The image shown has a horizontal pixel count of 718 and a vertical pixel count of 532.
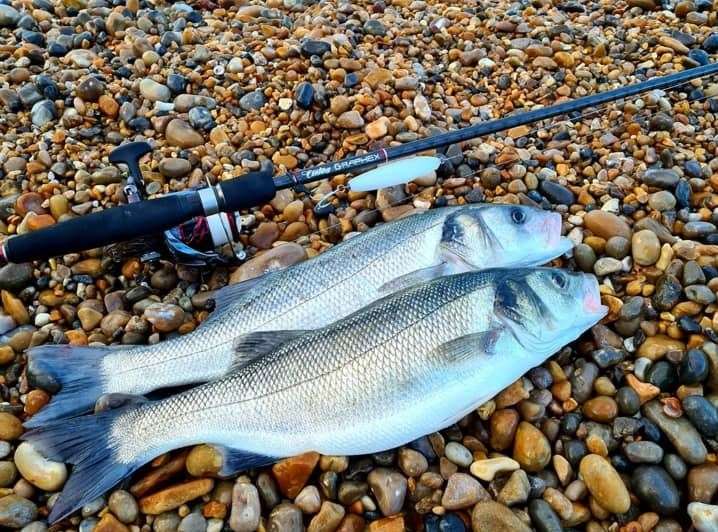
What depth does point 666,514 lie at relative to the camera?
2.70 metres

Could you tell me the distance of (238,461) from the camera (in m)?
2.81

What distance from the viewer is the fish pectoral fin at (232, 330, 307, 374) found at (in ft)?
9.89

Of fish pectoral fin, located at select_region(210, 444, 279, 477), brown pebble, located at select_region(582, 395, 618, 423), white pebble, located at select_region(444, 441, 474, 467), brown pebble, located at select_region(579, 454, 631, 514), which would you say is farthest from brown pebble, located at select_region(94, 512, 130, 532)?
brown pebble, located at select_region(582, 395, 618, 423)

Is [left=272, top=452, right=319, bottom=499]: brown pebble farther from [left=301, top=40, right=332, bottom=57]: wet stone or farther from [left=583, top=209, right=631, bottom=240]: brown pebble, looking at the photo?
[left=301, top=40, right=332, bottom=57]: wet stone

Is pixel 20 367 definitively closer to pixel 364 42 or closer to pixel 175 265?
pixel 175 265

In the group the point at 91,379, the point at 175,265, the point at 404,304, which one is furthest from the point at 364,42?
the point at 91,379

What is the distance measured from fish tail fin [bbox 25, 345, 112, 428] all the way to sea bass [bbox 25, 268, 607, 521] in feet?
0.53

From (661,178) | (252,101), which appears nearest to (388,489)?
(661,178)

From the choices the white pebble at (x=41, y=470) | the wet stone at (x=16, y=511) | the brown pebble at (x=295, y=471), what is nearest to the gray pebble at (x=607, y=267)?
the brown pebble at (x=295, y=471)

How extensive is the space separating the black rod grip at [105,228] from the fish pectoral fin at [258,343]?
85cm

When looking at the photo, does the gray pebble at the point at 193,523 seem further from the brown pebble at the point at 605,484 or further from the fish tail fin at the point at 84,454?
the brown pebble at the point at 605,484

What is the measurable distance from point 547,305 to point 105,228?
7.98ft

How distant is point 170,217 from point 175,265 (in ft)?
2.07

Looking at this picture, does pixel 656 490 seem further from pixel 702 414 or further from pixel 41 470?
pixel 41 470
